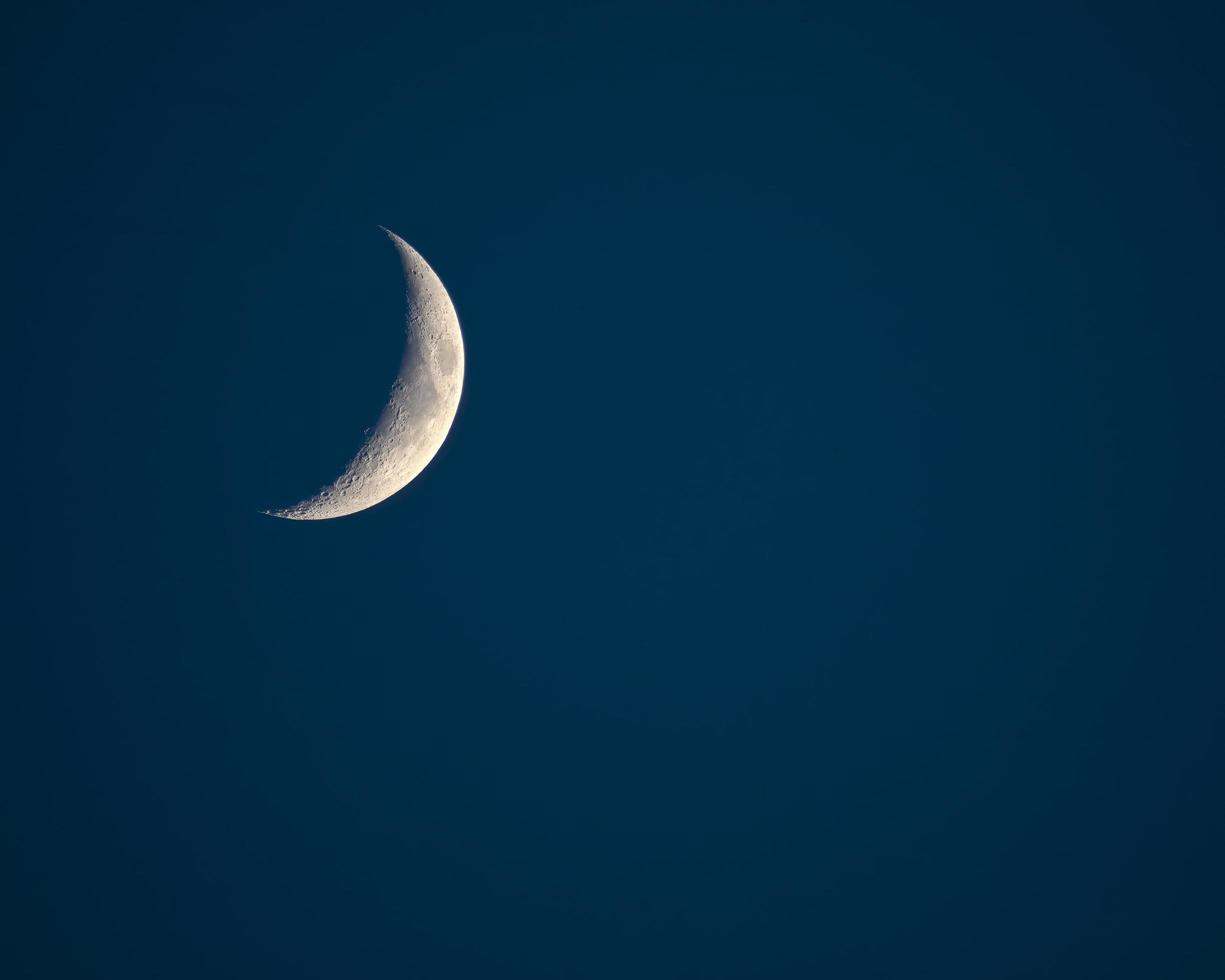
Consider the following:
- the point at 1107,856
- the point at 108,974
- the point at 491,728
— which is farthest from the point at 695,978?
the point at 108,974

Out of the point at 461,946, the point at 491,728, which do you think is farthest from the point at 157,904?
the point at 491,728

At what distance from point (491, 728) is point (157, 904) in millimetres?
2483

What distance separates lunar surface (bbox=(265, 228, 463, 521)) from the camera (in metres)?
3.73

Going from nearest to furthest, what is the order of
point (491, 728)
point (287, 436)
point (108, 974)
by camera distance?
point (287, 436) → point (108, 974) → point (491, 728)

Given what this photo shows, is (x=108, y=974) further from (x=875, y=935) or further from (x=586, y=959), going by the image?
(x=875, y=935)

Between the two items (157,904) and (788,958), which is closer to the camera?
(157,904)

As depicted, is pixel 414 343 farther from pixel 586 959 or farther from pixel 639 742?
pixel 586 959

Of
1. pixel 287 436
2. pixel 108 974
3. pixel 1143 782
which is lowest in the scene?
pixel 108 974

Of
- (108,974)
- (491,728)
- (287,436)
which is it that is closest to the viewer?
(287,436)

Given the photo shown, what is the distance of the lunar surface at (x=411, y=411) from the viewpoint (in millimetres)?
3729

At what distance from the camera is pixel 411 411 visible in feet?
12.4

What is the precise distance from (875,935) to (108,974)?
5.33 meters

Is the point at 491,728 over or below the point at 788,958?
over

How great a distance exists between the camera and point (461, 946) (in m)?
4.74
